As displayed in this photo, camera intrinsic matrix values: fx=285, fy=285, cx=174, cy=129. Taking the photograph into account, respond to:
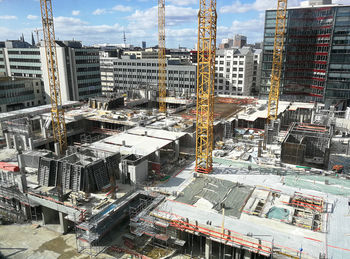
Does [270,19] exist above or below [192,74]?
above

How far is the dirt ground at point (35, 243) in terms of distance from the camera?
25938mm

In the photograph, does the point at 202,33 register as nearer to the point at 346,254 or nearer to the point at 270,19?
the point at 346,254

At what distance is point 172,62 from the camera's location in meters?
106

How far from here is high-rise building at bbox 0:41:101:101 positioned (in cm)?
8344

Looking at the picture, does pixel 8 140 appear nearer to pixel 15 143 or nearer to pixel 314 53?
pixel 15 143

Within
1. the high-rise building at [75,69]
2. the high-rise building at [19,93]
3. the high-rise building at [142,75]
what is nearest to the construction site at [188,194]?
the high-rise building at [19,93]

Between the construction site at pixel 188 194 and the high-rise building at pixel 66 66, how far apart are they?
3835 centimetres

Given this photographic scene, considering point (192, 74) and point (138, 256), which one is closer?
point (138, 256)

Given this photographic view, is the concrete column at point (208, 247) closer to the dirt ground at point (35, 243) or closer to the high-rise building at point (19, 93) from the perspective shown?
the dirt ground at point (35, 243)

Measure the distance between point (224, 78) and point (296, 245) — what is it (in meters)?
93.9

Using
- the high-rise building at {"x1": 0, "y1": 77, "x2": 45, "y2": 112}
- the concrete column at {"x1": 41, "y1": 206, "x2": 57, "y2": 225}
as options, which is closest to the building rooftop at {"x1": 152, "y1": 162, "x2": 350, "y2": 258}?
the concrete column at {"x1": 41, "y1": 206, "x2": 57, "y2": 225}

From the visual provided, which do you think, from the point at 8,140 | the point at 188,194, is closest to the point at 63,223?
the point at 188,194

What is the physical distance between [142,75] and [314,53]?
60.3 meters

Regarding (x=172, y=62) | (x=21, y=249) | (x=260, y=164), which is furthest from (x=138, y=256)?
(x=172, y=62)
